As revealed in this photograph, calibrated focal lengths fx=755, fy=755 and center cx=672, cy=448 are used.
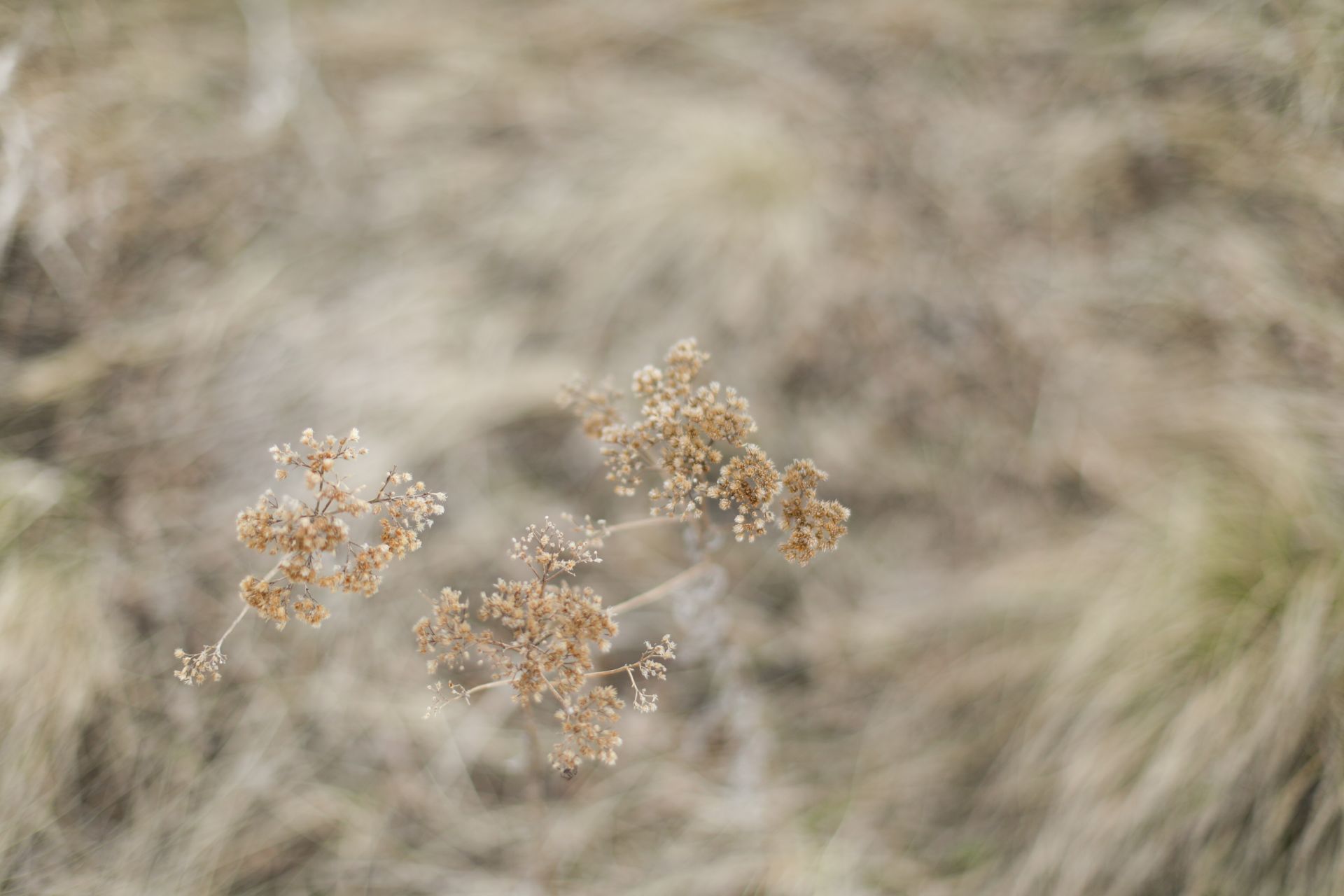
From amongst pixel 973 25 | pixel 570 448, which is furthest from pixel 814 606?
pixel 973 25

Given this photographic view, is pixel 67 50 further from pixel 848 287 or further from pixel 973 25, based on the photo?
pixel 973 25

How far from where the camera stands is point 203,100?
200cm

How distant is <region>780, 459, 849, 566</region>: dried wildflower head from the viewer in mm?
779

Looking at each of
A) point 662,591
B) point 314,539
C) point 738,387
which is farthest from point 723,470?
point 738,387

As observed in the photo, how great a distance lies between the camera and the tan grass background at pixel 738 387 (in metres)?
1.36

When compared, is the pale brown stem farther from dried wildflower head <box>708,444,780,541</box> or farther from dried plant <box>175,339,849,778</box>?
dried wildflower head <box>708,444,780,541</box>

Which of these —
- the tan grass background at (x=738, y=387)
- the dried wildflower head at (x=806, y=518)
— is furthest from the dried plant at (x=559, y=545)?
the tan grass background at (x=738, y=387)

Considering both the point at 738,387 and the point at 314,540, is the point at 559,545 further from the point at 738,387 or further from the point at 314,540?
the point at 738,387

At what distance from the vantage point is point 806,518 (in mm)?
798

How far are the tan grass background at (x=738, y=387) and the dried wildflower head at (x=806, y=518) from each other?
421 mm

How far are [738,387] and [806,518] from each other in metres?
1.02

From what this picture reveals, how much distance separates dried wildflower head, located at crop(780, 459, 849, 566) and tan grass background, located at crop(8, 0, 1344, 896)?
0.42 meters

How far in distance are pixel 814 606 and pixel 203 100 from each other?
2042 mm

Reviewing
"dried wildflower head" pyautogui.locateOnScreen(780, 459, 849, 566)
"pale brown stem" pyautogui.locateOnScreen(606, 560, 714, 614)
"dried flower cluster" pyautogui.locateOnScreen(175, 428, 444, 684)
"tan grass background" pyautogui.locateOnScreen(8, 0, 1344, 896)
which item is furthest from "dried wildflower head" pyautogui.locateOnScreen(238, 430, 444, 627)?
"tan grass background" pyautogui.locateOnScreen(8, 0, 1344, 896)
